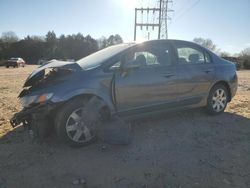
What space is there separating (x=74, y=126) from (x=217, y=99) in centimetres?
331

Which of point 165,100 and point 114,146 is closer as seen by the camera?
point 114,146

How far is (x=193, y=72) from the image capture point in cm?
534

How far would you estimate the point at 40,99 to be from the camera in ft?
13.1

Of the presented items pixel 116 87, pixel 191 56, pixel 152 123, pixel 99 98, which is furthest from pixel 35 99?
pixel 191 56

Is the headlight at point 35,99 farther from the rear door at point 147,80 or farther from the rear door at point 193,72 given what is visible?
the rear door at point 193,72

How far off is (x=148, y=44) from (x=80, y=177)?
2726 mm

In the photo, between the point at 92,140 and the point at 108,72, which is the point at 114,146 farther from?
the point at 108,72

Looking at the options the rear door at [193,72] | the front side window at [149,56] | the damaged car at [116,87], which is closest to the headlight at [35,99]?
the damaged car at [116,87]

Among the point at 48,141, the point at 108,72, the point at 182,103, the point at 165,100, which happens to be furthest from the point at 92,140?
the point at 182,103

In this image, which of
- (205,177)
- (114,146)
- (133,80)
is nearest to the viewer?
(205,177)

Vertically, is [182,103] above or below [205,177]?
above

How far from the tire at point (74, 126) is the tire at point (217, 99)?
2798 millimetres

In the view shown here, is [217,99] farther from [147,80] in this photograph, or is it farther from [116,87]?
[116,87]

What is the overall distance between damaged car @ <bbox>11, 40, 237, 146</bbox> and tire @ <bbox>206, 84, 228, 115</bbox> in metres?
Result: 0.02
